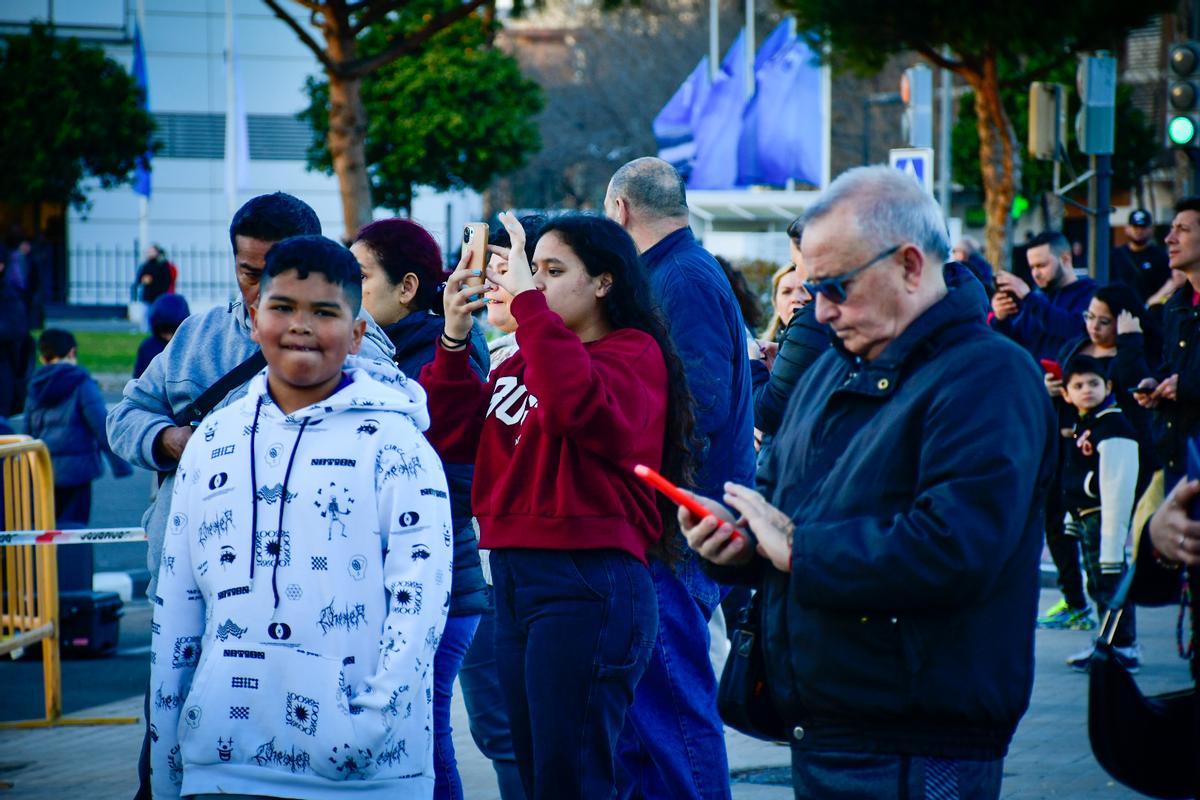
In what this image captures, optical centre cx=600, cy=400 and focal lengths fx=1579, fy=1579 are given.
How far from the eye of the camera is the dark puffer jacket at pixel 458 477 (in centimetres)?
488

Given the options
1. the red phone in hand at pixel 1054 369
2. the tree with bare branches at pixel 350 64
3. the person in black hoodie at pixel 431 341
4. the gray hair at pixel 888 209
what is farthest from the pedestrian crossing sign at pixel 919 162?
the gray hair at pixel 888 209

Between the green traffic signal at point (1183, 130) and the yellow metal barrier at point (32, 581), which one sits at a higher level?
the green traffic signal at point (1183, 130)

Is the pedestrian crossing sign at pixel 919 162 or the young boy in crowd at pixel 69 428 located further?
the pedestrian crossing sign at pixel 919 162

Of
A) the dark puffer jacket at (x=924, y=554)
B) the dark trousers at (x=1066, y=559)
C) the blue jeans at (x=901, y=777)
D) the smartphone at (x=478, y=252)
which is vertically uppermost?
the smartphone at (x=478, y=252)

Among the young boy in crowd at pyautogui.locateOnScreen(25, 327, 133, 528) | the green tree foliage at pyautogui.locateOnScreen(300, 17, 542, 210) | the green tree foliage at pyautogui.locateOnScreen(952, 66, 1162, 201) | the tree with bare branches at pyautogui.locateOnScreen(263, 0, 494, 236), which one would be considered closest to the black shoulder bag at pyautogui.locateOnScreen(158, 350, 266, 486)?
the young boy in crowd at pyautogui.locateOnScreen(25, 327, 133, 528)

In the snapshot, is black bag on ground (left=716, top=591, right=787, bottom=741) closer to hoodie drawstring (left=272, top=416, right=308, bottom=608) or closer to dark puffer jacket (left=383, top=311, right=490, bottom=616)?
hoodie drawstring (left=272, top=416, right=308, bottom=608)

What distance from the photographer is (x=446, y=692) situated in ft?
15.7

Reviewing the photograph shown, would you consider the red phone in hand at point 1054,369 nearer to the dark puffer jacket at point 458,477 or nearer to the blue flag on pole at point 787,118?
the dark puffer jacket at point 458,477

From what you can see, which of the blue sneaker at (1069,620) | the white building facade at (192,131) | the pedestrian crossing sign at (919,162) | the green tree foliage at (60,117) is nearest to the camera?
the blue sneaker at (1069,620)

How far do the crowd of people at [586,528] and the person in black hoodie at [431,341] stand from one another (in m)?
0.02

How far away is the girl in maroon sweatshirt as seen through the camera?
4.13 meters

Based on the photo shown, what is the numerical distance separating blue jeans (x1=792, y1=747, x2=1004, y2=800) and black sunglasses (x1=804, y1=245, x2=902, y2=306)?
0.90 meters

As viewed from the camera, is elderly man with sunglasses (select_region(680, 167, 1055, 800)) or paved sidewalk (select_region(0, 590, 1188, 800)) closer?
elderly man with sunglasses (select_region(680, 167, 1055, 800))

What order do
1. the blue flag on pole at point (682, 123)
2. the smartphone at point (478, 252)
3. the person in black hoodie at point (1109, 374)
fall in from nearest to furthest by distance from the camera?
the smartphone at point (478, 252)
the person in black hoodie at point (1109, 374)
the blue flag on pole at point (682, 123)
